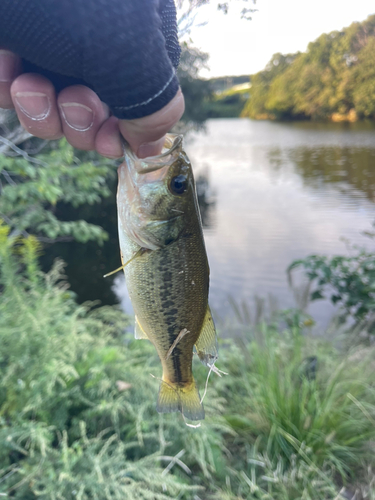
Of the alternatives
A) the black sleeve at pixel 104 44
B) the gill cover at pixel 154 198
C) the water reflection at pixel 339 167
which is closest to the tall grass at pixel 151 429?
the gill cover at pixel 154 198

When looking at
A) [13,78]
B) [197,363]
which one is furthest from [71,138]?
[197,363]

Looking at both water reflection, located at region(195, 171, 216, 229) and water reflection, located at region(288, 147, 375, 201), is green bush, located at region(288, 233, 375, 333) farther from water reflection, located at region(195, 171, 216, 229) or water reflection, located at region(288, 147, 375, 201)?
water reflection, located at region(288, 147, 375, 201)

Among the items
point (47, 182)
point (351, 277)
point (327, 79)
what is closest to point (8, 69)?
point (47, 182)

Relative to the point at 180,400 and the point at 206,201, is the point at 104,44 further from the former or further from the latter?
the point at 206,201

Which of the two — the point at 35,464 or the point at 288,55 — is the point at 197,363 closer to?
the point at 35,464

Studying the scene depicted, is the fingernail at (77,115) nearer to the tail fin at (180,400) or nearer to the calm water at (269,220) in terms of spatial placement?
the tail fin at (180,400)

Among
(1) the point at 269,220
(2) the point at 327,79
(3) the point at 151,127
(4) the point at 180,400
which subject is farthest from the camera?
(2) the point at 327,79

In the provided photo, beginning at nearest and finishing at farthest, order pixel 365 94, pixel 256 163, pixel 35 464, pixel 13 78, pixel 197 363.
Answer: pixel 13 78, pixel 35 464, pixel 197 363, pixel 256 163, pixel 365 94
